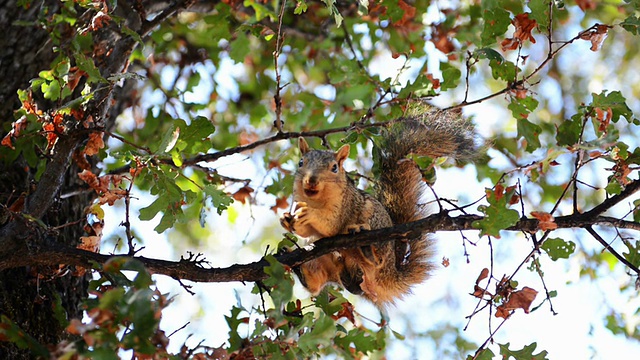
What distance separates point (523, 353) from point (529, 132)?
0.85m

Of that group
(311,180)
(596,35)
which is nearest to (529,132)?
(596,35)

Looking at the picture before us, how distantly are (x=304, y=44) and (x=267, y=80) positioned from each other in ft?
2.47

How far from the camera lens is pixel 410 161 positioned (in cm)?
280

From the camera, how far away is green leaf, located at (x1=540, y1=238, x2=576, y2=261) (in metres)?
2.26

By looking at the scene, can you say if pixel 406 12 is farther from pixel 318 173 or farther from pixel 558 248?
pixel 558 248

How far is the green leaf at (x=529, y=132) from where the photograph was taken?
2619 millimetres

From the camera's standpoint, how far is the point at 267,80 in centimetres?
500

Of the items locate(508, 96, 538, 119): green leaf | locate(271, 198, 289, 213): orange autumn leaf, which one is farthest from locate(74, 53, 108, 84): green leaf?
locate(271, 198, 289, 213): orange autumn leaf

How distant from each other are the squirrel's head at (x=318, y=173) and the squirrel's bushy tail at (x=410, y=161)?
156 millimetres

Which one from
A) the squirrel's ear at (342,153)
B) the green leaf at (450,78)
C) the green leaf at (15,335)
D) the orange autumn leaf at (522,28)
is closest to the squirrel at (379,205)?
the squirrel's ear at (342,153)

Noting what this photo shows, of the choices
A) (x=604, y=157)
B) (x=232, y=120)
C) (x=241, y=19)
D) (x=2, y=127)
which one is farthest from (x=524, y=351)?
(x=232, y=120)

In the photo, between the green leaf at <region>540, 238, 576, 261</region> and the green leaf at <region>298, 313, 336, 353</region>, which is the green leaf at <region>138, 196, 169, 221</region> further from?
the green leaf at <region>540, 238, 576, 261</region>

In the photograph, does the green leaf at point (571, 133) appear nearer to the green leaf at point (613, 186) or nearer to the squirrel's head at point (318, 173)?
the green leaf at point (613, 186)

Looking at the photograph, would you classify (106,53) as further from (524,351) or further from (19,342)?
(524,351)
